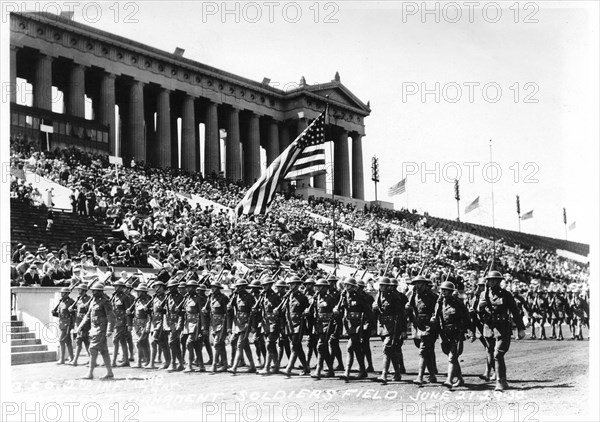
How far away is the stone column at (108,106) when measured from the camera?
2130 inches

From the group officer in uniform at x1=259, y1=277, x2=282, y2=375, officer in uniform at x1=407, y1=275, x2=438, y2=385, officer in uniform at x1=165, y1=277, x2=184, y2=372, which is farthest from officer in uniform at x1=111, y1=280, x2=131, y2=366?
officer in uniform at x1=407, y1=275, x2=438, y2=385

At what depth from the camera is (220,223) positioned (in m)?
33.5

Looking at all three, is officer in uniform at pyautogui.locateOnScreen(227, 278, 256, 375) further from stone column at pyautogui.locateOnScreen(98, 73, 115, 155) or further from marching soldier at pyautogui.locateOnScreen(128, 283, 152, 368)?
stone column at pyautogui.locateOnScreen(98, 73, 115, 155)

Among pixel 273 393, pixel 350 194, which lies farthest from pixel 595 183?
pixel 350 194

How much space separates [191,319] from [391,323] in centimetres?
458

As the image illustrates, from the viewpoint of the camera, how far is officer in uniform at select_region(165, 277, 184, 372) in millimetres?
15273

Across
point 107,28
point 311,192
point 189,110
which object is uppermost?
point 107,28

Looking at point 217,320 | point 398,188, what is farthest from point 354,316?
point 398,188

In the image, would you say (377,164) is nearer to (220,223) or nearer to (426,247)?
(426,247)

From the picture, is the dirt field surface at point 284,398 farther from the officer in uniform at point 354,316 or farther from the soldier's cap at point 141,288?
the soldier's cap at point 141,288

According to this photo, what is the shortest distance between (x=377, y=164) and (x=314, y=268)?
52.5 meters

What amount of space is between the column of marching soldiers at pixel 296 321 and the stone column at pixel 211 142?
46417 mm

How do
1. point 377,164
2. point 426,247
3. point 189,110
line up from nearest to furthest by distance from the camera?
point 426,247, point 189,110, point 377,164

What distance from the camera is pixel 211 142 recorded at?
6419cm
